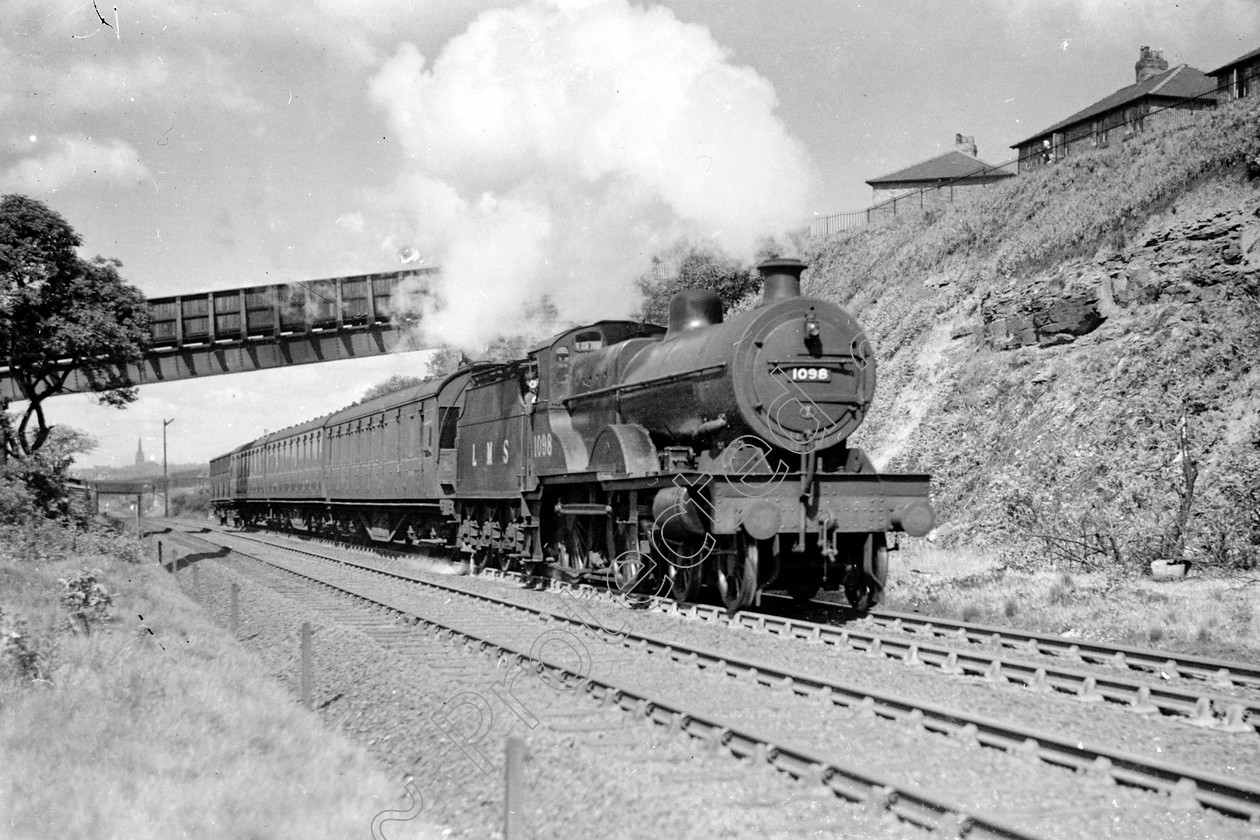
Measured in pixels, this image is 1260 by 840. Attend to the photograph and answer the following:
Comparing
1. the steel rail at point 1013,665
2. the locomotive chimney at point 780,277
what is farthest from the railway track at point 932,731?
the locomotive chimney at point 780,277

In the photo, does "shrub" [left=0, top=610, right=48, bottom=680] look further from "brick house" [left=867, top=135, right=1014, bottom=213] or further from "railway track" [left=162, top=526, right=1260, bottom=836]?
"brick house" [left=867, top=135, right=1014, bottom=213]

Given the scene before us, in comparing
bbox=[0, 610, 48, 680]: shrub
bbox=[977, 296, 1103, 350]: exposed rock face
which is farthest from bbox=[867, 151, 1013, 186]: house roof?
bbox=[0, 610, 48, 680]: shrub

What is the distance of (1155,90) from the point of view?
130 feet

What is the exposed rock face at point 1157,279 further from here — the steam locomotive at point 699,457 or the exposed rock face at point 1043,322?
the steam locomotive at point 699,457

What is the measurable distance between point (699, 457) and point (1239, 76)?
2519 centimetres

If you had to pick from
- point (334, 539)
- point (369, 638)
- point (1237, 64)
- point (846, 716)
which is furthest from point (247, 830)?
point (1237, 64)

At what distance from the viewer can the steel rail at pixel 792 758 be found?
16.0 ft

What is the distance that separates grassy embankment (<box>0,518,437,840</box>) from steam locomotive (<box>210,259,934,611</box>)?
464 cm

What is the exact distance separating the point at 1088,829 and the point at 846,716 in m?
2.28

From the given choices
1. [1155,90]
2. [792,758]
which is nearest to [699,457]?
[792,758]

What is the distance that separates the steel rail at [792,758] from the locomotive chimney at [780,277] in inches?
193

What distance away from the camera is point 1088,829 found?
16.2 feet

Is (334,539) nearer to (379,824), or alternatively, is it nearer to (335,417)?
(335,417)

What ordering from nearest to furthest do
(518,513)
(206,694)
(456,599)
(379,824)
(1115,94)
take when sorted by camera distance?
(379,824), (206,694), (456,599), (518,513), (1115,94)
